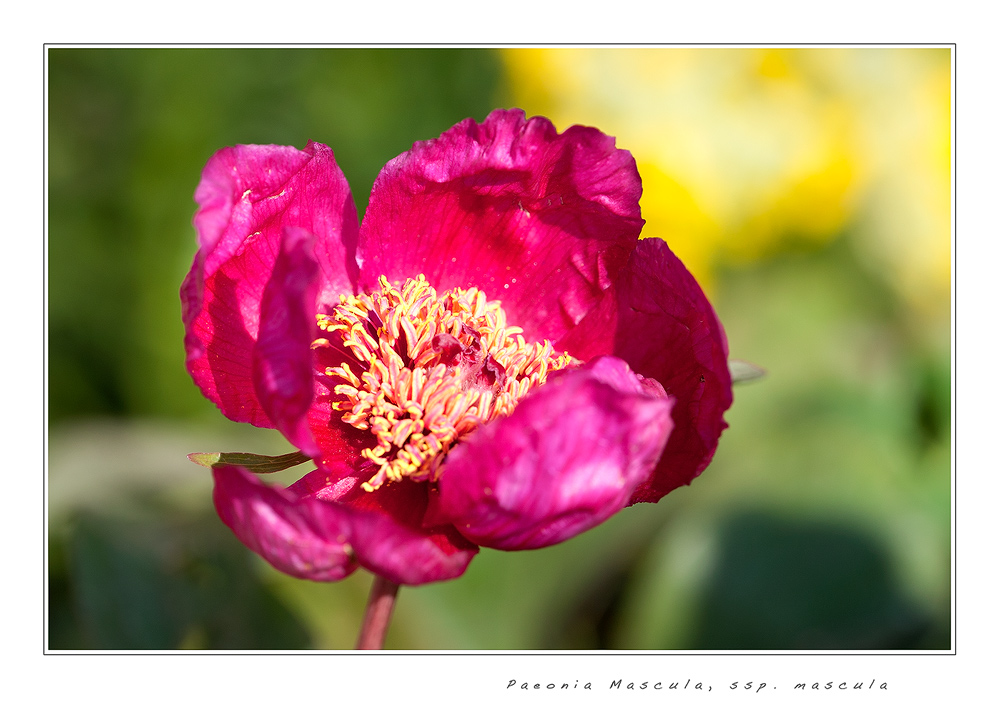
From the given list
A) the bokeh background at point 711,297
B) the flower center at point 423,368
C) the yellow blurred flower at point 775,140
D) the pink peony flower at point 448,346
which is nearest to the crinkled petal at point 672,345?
the pink peony flower at point 448,346

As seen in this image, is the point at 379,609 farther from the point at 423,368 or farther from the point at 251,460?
the point at 423,368

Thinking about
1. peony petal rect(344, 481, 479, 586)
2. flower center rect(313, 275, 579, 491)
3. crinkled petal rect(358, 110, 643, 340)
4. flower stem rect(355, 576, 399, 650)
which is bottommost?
flower stem rect(355, 576, 399, 650)

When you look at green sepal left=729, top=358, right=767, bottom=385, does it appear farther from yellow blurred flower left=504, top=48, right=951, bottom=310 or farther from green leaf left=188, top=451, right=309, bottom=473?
yellow blurred flower left=504, top=48, right=951, bottom=310

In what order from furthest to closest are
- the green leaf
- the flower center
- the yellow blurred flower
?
the yellow blurred flower, the flower center, the green leaf

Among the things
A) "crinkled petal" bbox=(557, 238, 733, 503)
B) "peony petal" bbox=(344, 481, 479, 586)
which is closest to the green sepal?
"crinkled petal" bbox=(557, 238, 733, 503)
